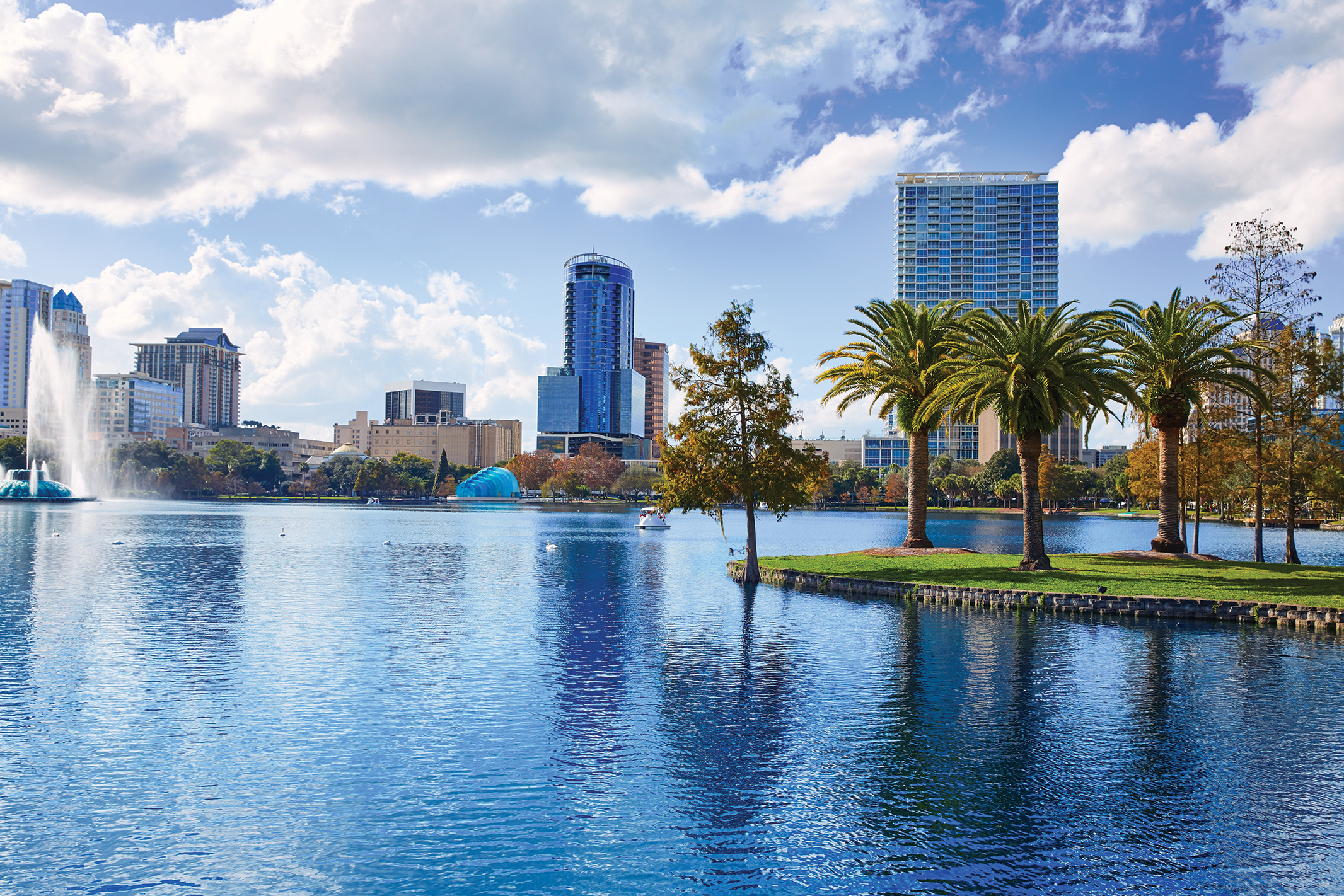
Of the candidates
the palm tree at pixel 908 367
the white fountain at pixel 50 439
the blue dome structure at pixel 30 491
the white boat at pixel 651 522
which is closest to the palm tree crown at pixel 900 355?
the palm tree at pixel 908 367

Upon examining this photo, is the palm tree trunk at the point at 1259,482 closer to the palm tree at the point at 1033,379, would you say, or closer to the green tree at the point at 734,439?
the palm tree at the point at 1033,379

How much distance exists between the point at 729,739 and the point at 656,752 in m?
1.85

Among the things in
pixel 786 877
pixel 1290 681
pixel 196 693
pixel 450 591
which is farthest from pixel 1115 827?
pixel 450 591

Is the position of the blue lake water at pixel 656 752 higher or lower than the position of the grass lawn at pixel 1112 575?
lower

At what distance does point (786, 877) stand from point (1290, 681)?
19269 mm

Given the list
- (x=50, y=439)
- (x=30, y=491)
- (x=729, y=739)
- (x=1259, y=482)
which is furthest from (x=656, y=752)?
(x=50, y=439)

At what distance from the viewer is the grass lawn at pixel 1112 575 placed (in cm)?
3816

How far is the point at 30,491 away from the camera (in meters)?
176

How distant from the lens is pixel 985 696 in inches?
915

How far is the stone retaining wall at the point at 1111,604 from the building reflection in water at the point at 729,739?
43.5ft

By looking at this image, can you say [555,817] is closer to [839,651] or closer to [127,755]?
[127,755]

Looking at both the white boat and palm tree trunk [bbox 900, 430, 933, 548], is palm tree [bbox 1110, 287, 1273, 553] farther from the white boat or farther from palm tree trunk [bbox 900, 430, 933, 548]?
the white boat

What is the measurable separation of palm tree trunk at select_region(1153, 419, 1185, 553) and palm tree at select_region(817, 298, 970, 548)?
43.0 ft

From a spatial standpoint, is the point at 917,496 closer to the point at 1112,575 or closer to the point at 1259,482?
the point at 1112,575
